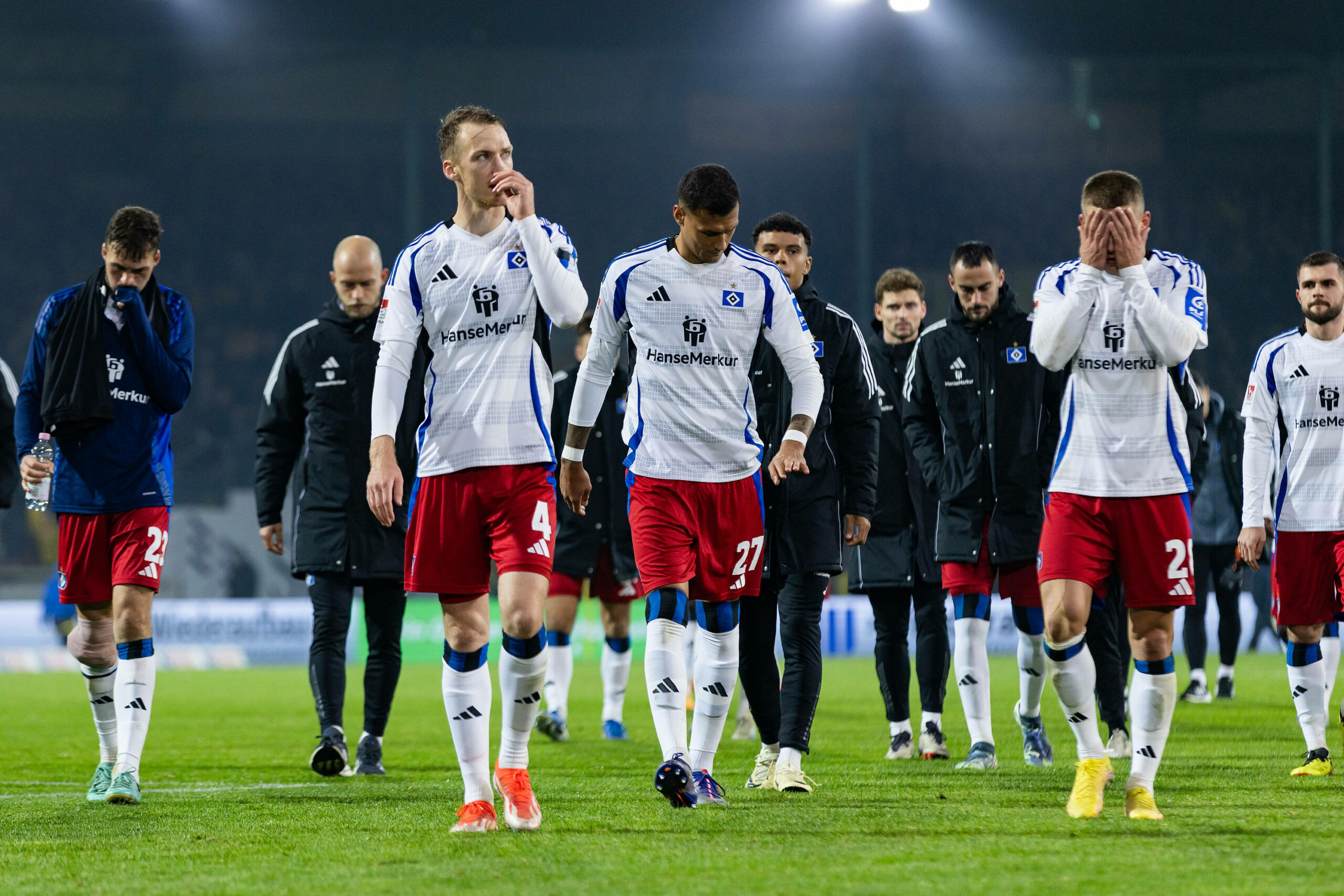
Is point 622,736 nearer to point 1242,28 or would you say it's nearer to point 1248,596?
point 1248,596

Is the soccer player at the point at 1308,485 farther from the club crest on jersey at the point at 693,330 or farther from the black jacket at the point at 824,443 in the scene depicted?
the club crest on jersey at the point at 693,330

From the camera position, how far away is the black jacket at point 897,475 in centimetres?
781

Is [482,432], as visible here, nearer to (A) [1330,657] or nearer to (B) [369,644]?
(B) [369,644]

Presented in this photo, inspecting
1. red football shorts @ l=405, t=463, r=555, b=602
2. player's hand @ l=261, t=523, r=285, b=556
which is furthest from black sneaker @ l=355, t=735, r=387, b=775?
red football shorts @ l=405, t=463, r=555, b=602

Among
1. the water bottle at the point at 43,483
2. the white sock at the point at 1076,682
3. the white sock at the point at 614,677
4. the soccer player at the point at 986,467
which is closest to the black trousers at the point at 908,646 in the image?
the soccer player at the point at 986,467

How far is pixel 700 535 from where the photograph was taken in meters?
5.39

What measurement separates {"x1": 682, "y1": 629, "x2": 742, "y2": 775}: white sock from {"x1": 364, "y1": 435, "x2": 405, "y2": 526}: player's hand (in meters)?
1.35

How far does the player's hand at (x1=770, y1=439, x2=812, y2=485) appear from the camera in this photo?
518 centimetres

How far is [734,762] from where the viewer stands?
23.9 feet

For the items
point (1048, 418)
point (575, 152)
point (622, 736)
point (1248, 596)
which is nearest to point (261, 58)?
point (575, 152)

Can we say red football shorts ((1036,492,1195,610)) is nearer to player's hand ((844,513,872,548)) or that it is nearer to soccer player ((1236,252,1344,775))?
player's hand ((844,513,872,548))

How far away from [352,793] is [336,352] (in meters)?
2.19

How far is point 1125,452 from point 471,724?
7.85ft

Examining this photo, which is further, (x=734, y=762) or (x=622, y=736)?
(x=622, y=736)
